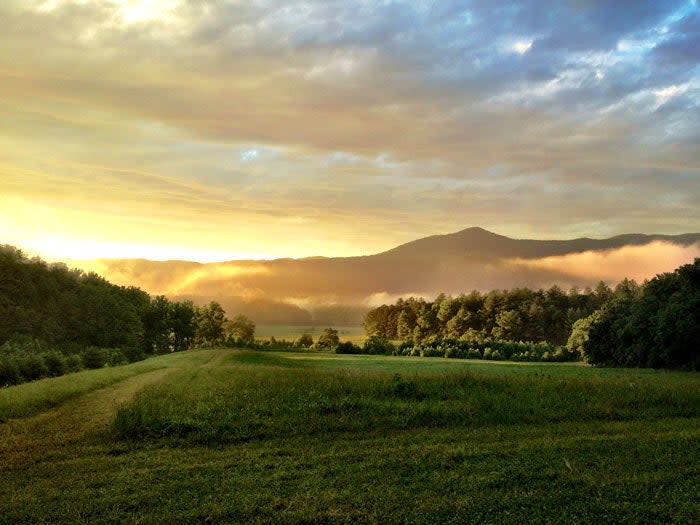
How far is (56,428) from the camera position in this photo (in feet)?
57.8

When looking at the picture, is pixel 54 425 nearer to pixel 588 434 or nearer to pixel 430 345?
pixel 588 434

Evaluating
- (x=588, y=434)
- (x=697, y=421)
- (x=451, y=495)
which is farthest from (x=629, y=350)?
(x=451, y=495)

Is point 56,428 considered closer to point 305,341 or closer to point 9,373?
point 9,373

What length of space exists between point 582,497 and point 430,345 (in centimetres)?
6114

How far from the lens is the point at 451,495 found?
11.6m

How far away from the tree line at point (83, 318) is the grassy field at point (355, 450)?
35.8 metres

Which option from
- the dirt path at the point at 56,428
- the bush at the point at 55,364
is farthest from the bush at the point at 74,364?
the dirt path at the point at 56,428

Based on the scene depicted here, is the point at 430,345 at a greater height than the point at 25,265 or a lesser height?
lesser

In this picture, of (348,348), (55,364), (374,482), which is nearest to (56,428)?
(374,482)

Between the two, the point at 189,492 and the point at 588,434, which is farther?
the point at 588,434

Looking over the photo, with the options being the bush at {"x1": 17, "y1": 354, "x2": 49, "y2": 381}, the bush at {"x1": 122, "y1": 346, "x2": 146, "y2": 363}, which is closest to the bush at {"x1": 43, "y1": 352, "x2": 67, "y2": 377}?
the bush at {"x1": 17, "y1": 354, "x2": 49, "y2": 381}

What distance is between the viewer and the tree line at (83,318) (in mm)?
67062

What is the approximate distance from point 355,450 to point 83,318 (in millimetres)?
72186

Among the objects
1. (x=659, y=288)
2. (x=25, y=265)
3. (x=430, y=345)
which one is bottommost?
(x=430, y=345)
